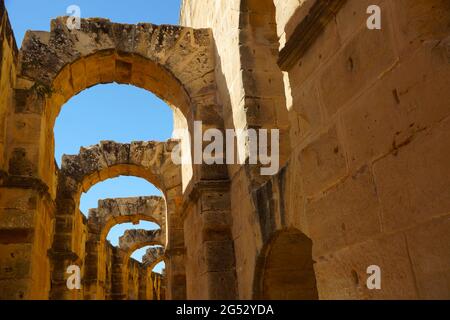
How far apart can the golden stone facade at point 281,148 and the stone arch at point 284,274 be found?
0.05 feet

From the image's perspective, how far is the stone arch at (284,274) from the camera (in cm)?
452

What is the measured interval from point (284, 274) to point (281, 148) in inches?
52.9

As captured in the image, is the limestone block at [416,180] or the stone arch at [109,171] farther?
the stone arch at [109,171]

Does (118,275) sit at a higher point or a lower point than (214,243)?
higher

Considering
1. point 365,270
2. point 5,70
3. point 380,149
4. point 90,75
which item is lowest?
point 365,270

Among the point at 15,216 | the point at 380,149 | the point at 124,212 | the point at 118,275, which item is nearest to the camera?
the point at 380,149

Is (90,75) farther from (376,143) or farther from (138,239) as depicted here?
(138,239)

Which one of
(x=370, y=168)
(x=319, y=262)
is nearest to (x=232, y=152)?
(x=319, y=262)

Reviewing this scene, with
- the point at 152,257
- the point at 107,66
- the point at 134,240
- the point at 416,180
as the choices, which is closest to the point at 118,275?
the point at 134,240

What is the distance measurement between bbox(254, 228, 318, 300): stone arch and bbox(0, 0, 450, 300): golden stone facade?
0.01m

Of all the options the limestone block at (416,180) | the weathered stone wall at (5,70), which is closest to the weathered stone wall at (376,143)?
the limestone block at (416,180)

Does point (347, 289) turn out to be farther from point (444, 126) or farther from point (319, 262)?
point (444, 126)

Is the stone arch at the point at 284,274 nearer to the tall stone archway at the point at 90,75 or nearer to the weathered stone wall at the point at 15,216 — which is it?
the tall stone archway at the point at 90,75

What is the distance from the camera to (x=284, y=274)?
4594 mm
